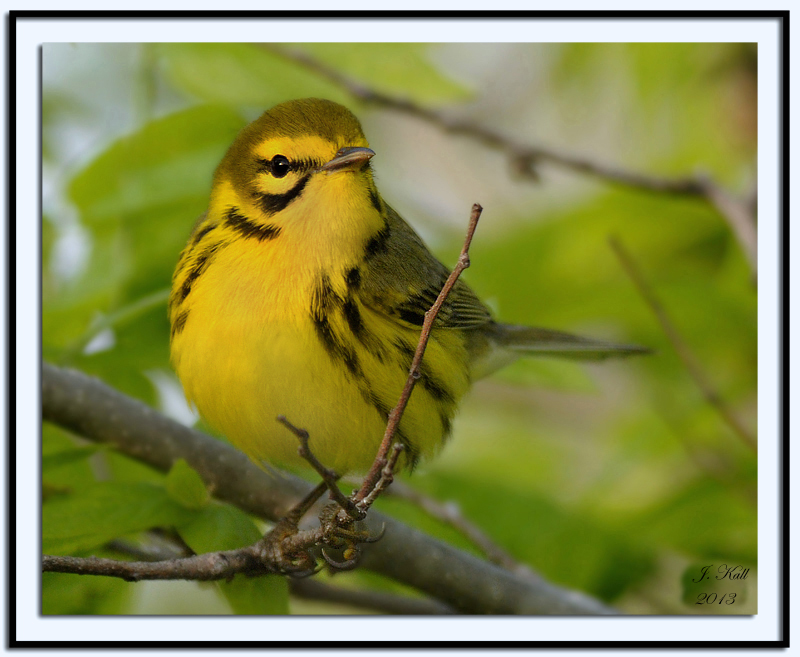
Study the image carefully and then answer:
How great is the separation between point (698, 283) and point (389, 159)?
1174mm

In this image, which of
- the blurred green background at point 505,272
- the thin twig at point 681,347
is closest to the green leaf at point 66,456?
the blurred green background at point 505,272

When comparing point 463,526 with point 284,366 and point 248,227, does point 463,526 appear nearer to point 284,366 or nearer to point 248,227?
point 284,366

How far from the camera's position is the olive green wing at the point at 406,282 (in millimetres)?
2160

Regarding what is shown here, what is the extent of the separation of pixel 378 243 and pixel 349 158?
1.05 feet

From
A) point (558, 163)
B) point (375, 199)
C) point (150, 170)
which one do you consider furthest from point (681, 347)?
point (150, 170)

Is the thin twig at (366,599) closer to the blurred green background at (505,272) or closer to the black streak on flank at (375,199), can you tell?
the blurred green background at (505,272)

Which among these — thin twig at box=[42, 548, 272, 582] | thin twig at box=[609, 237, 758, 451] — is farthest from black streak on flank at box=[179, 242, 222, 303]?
thin twig at box=[609, 237, 758, 451]

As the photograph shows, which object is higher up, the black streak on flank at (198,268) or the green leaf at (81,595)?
the black streak on flank at (198,268)

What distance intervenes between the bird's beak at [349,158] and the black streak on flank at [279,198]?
67 mm

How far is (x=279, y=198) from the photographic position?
2105 millimetres

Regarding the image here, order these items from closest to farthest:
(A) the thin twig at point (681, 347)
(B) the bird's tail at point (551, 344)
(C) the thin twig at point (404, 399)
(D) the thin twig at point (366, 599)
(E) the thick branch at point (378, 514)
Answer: (C) the thin twig at point (404, 399) < (E) the thick branch at point (378, 514) < (D) the thin twig at point (366, 599) < (A) the thin twig at point (681, 347) < (B) the bird's tail at point (551, 344)

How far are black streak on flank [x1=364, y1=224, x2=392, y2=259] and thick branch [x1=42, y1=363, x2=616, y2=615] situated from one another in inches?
26.6

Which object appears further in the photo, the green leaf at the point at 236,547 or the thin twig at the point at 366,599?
the thin twig at the point at 366,599
